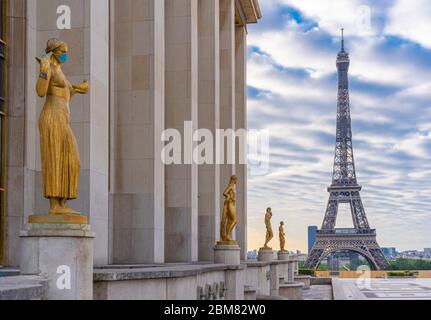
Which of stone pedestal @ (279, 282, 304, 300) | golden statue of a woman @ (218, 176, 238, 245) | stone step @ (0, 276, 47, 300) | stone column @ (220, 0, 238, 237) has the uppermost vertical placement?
stone column @ (220, 0, 238, 237)

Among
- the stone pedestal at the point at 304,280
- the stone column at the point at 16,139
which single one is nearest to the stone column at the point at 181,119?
the stone column at the point at 16,139

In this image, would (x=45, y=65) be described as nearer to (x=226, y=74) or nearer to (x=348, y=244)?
(x=226, y=74)

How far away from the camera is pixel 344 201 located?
128750mm

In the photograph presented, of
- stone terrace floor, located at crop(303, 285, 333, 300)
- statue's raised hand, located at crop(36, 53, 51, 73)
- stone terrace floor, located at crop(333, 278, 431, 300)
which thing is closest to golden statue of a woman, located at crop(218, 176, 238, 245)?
statue's raised hand, located at crop(36, 53, 51, 73)

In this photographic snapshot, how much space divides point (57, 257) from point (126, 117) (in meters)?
14.4

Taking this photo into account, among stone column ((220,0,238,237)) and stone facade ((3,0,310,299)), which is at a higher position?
stone column ((220,0,238,237))

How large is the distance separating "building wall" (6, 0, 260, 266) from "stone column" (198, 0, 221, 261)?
0.05 metres

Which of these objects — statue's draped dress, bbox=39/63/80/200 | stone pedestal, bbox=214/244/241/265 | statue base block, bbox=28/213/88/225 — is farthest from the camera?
stone pedestal, bbox=214/244/241/265

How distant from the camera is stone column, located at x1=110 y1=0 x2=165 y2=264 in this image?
2628cm

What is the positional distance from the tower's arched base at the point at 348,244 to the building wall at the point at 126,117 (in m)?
85.7

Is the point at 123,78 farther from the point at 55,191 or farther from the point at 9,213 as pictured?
the point at 55,191

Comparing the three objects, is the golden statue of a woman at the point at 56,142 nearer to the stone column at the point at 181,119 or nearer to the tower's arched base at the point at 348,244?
the stone column at the point at 181,119

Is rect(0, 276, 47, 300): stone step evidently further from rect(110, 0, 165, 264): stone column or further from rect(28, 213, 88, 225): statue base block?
rect(110, 0, 165, 264): stone column

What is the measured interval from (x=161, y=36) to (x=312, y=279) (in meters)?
56.1
